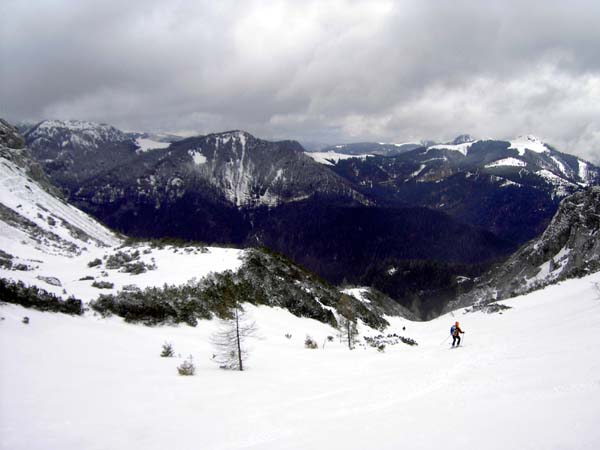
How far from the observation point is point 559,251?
79.9 m

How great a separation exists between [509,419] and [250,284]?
29915 millimetres

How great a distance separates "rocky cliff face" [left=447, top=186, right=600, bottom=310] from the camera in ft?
228

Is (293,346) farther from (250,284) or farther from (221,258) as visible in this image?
(221,258)

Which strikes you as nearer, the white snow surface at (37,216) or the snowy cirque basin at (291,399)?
the snowy cirque basin at (291,399)

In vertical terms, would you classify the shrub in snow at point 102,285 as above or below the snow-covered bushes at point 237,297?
above

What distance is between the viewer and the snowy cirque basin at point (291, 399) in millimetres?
5828

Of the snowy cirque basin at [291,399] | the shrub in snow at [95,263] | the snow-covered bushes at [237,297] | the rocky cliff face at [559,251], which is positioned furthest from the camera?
the rocky cliff face at [559,251]

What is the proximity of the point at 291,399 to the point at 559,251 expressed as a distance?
93429mm

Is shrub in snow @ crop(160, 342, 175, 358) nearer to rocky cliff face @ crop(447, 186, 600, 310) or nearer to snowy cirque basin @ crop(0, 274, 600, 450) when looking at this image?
snowy cirque basin @ crop(0, 274, 600, 450)

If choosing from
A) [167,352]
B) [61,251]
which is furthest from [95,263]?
[167,352]

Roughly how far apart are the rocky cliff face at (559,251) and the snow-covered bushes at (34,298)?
7174 centimetres

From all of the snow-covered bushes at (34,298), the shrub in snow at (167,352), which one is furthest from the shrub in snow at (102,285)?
the shrub in snow at (167,352)

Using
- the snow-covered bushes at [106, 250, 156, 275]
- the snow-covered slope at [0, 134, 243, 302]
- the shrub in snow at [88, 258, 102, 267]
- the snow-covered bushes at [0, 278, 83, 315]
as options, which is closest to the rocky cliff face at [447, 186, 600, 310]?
the snow-covered slope at [0, 134, 243, 302]

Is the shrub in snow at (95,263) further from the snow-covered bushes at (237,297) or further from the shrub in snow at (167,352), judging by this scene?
the shrub in snow at (167,352)
